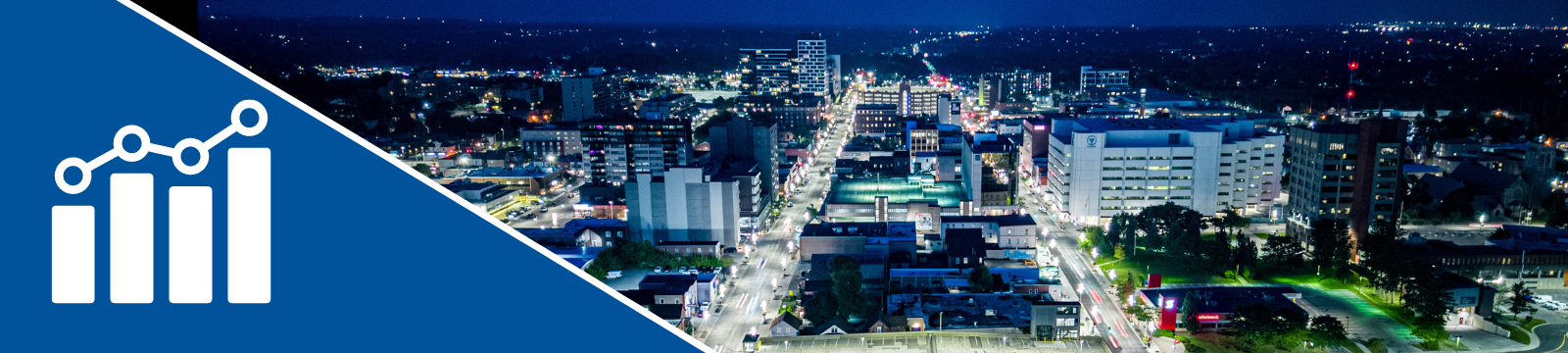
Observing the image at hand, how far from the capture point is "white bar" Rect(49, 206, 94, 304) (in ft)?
3.18

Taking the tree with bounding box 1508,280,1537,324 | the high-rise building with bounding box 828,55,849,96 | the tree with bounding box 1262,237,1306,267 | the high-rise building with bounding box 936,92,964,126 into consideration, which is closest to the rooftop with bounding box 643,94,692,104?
the high-rise building with bounding box 828,55,849,96

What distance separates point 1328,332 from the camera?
7.90 meters

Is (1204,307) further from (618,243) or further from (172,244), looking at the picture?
(172,244)

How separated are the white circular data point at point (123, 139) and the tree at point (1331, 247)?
1226 cm

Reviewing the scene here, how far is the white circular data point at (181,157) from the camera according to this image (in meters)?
0.98

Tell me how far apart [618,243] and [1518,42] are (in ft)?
154

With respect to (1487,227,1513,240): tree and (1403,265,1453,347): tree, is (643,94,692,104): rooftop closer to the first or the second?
(1487,227,1513,240): tree

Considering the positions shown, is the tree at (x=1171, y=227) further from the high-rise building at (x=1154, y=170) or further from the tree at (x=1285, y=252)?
the high-rise building at (x=1154, y=170)

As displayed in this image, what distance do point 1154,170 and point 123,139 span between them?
14847 millimetres

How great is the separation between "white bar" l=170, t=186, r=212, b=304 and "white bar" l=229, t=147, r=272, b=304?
24 millimetres

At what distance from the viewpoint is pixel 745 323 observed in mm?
9102

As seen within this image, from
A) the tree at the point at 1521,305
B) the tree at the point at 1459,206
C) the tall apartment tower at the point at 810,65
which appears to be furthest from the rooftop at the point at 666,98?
the tree at the point at 1521,305

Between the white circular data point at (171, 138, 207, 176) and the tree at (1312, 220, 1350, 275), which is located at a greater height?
the white circular data point at (171, 138, 207, 176)

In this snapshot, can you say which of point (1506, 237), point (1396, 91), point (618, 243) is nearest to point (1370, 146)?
point (1506, 237)
